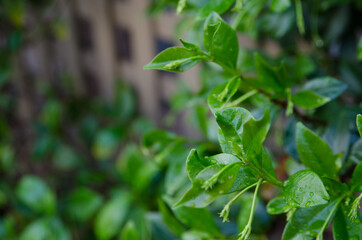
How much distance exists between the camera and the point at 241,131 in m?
0.36

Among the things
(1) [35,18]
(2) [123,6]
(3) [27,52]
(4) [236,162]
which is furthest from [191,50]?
(3) [27,52]

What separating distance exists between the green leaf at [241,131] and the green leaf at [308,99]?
0.16m

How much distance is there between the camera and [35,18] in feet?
5.38

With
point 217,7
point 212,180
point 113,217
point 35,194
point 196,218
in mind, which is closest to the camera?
point 212,180

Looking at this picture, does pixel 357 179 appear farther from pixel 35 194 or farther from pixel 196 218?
pixel 35 194

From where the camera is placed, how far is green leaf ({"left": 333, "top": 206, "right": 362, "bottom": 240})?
1.24 ft

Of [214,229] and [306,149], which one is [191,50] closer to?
[306,149]

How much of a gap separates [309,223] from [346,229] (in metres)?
0.03

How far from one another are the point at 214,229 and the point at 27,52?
1596 mm

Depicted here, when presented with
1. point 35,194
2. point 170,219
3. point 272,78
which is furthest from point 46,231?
point 272,78

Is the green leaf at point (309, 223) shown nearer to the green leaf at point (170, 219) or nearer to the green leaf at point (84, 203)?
the green leaf at point (170, 219)

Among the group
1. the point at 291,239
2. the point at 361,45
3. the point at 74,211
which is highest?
the point at 361,45

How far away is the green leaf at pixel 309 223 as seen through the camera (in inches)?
15.4

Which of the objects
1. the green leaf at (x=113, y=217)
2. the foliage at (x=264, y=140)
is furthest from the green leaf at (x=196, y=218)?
the green leaf at (x=113, y=217)
